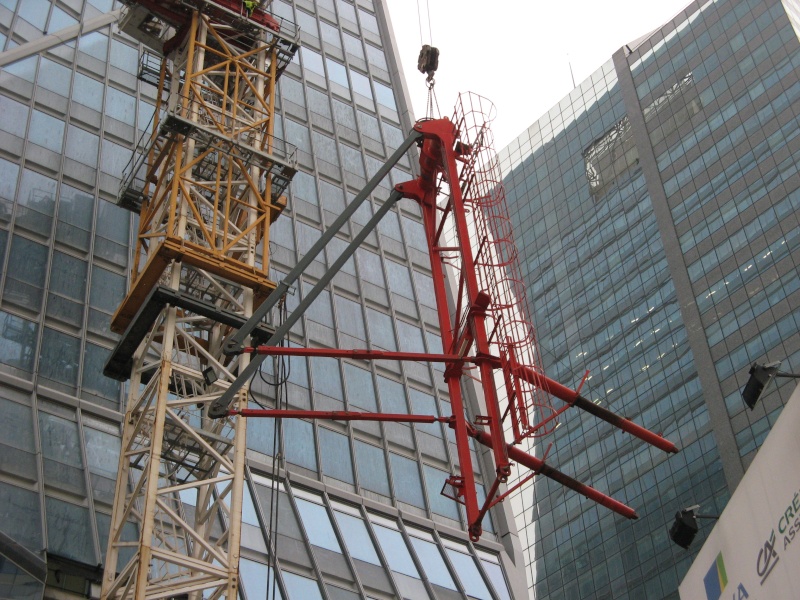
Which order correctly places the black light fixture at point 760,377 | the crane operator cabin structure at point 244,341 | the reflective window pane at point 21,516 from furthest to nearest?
1. the reflective window pane at point 21,516
2. the crane operator cabin structure at point 244,341
3. the black light fixture at point 760,377

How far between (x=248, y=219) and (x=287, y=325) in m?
7.77

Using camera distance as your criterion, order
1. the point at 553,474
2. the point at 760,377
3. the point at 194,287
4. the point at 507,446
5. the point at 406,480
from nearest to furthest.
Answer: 1. the point at 760,377
2. the point at 507,446
3. the point at 553,474
4. the point at 194,287
5. the point at 406,480

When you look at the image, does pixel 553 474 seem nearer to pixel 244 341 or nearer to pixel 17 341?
pixel 244 341

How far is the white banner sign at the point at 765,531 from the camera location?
16688 mm

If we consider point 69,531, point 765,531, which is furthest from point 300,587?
point 765,531

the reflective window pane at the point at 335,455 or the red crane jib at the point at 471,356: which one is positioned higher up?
the reflective window pane at the point at 335,455

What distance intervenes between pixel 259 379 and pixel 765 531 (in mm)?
26224

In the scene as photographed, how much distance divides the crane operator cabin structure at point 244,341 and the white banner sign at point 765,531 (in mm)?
3130

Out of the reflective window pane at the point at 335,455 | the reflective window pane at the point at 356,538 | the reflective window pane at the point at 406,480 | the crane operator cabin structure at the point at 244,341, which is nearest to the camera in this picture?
the crane operator cabin structure at the point at 244,341

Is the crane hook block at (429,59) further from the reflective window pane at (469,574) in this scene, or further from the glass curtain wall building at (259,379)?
the reflective window pane at (469,574)

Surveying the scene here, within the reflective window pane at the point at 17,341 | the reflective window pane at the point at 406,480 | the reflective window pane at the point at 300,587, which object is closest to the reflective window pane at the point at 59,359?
the reflective window pane at the point at 17,341

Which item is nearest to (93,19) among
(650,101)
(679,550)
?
(679,550)

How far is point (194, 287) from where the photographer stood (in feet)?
97.9

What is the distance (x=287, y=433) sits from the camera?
135 feet
